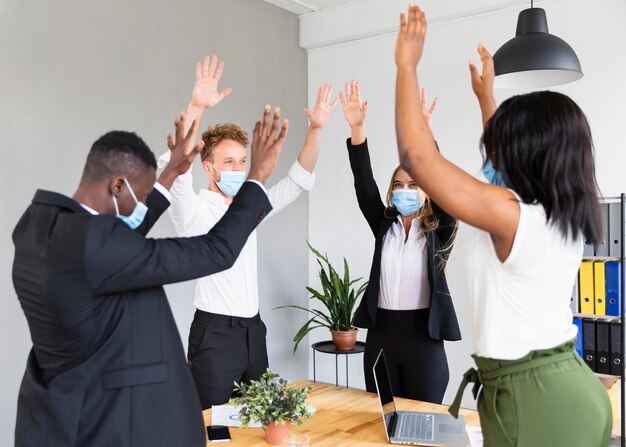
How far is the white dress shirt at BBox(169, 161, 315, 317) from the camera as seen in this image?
106 inches

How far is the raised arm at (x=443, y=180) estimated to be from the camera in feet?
4.04

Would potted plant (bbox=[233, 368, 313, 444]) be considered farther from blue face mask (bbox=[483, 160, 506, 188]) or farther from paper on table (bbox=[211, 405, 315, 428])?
blue face mask (bbox=[483, 160, 506, 188])

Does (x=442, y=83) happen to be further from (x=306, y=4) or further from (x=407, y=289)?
(x=407, y=289)

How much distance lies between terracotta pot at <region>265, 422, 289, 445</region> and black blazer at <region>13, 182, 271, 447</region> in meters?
0.49

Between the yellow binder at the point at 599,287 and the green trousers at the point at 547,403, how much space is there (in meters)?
2.35

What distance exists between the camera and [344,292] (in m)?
A: 4.50

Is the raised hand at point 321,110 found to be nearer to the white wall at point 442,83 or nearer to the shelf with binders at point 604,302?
the shelf with binders at point 604,302

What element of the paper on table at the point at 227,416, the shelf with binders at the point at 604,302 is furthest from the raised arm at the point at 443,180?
the shelf with binders at the point at 604,302

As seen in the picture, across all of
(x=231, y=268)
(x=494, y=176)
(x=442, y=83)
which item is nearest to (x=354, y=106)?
(x=231, y=268)

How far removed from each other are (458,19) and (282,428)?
3.50 m

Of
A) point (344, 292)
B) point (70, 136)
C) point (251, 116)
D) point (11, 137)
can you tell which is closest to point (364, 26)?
point (251, 116)

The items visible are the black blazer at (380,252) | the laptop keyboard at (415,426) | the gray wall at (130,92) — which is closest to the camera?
the laptop keyboard at (415,426)

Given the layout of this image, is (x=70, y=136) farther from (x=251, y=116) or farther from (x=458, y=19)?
(x=458, y=19)

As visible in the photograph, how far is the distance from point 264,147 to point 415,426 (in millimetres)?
1027
